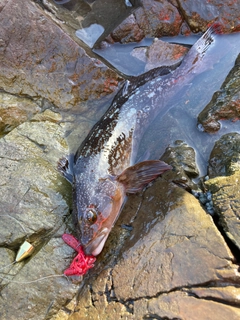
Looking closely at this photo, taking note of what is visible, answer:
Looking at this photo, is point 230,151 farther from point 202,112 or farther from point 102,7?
point 102,7

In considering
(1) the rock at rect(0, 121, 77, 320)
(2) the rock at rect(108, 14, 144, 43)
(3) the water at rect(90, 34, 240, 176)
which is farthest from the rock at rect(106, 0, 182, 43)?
(1) the rock at rect(0, 121, 77, 320)

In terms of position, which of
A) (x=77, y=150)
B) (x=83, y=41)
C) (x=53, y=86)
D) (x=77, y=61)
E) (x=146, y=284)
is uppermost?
(x=83, y=41)

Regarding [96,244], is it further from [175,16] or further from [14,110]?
[175,16]

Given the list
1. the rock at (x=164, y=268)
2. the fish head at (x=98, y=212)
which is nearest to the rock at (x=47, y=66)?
the fish head at (x=98, y=212)

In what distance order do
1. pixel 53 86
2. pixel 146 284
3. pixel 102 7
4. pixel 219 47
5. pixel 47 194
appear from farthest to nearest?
1. pixel 102 7
2. pixel 219 47
3. pixel 53 86
4. pixel 47 194
5. pixel 146 284

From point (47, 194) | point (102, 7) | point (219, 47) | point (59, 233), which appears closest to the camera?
point (59, 233)

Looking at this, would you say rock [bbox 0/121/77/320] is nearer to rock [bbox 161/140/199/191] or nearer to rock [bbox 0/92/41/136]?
rock [bbox 0/92/41/136]

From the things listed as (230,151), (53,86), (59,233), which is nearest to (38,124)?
(53,86)
